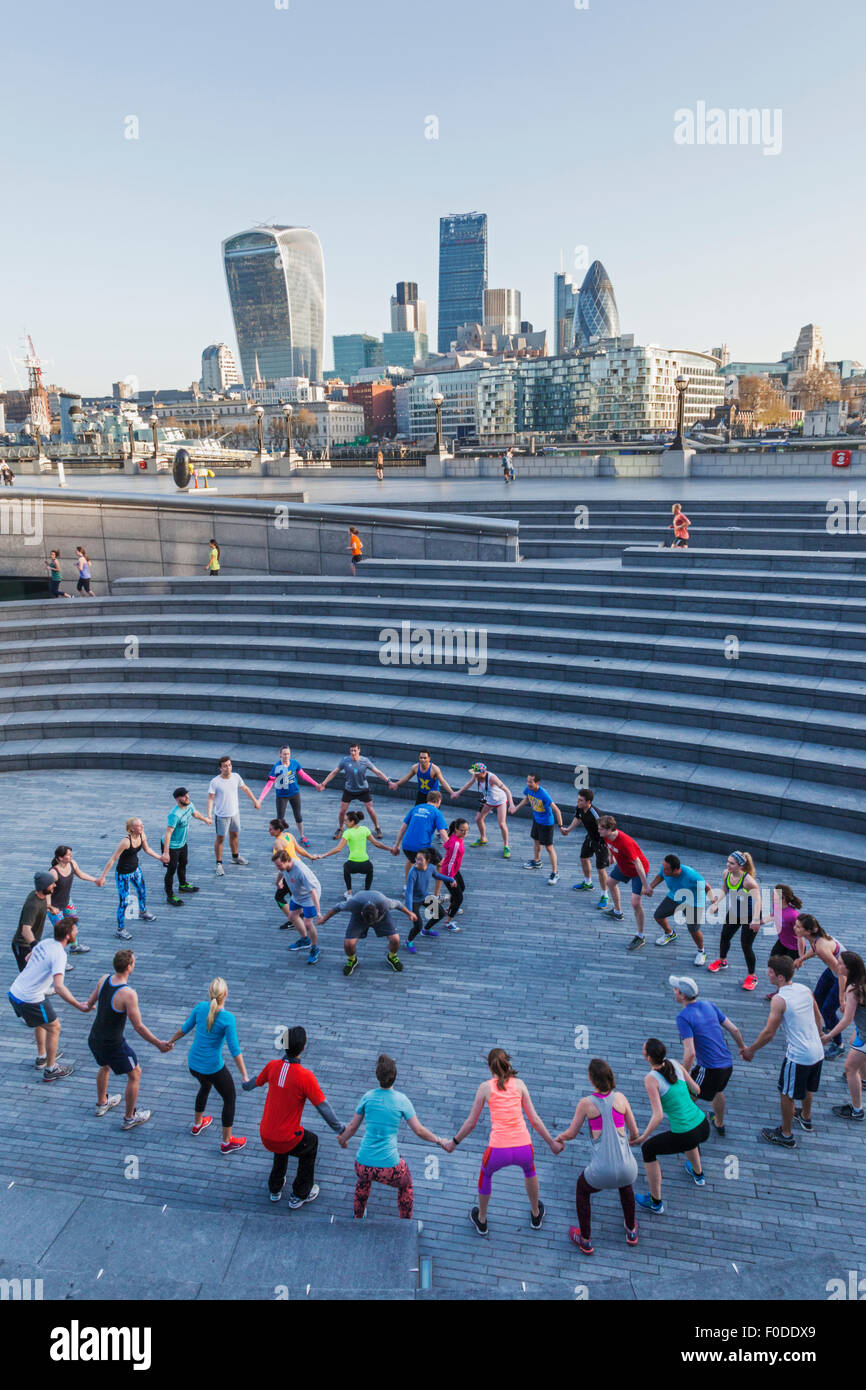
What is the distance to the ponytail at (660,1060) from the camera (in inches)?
235

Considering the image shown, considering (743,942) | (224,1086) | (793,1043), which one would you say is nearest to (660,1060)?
(793,1043)

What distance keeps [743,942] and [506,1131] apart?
3705 millimetres

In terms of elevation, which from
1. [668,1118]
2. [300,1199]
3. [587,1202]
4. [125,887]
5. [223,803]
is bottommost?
[300,1199]

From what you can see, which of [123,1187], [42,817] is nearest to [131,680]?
[42,817]

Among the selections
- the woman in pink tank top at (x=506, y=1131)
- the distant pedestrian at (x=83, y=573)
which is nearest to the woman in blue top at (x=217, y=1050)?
the woman in pink tank top at (x=506, y=1131)

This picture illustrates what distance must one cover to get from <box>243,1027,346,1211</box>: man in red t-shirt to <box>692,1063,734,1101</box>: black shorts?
9.39 feet

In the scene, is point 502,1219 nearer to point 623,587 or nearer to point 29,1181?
point 29,1181

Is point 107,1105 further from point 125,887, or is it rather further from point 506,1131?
point 506,1131

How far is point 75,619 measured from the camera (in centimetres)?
1933

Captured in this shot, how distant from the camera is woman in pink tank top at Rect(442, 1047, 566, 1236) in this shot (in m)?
5.88

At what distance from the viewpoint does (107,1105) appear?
7.34 metres

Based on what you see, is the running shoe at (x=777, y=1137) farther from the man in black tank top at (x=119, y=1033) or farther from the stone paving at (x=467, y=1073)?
the man in black tank top at (x=119, y=1033)

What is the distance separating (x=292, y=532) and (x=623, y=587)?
778cm

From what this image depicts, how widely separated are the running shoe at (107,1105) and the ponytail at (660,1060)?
4.48m
